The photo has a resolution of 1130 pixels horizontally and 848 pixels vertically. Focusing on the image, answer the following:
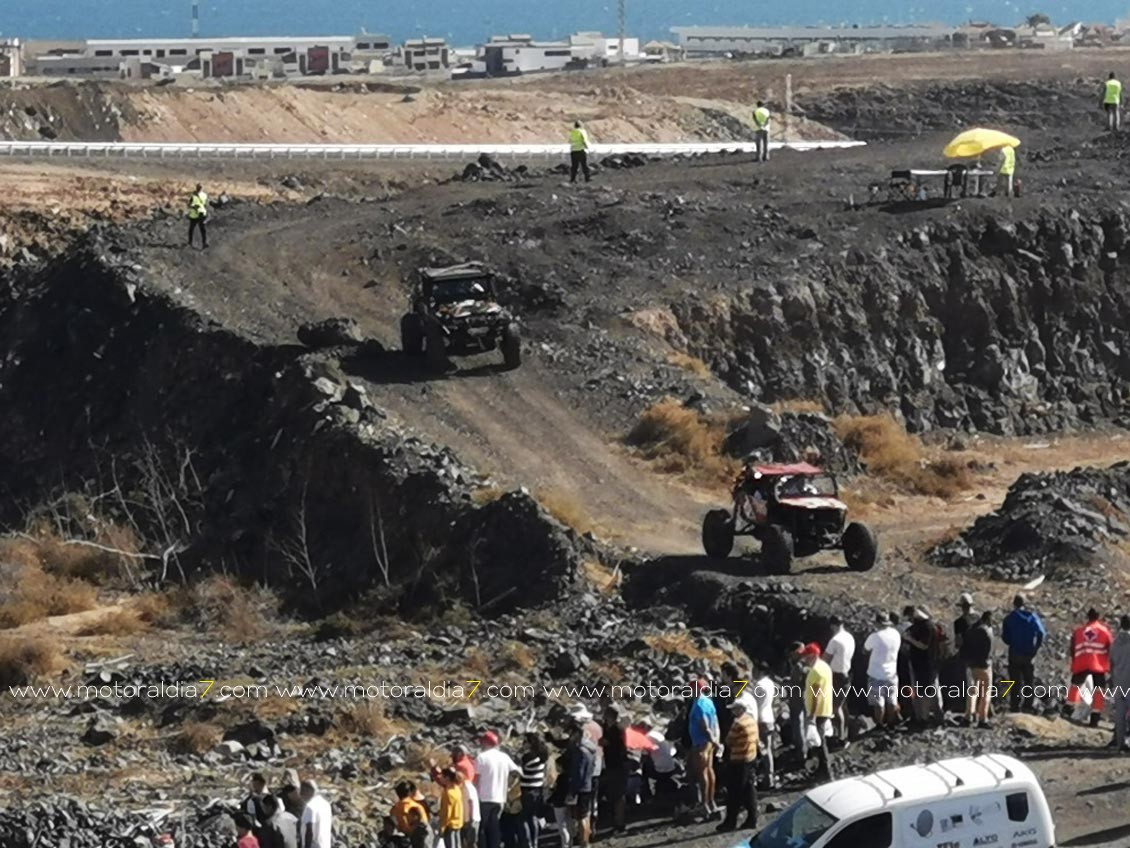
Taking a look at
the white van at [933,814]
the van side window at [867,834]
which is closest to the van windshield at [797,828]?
the white van at [933,814]

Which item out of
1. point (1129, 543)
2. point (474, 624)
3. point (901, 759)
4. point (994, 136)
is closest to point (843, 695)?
point (901, 759)

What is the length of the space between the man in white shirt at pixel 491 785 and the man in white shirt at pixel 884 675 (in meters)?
4.78

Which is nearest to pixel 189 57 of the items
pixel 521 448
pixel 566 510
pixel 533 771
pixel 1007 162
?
pixel 1007 162

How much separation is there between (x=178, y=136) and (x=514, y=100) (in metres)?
15.1

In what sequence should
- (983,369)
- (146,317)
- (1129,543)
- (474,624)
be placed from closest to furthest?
(474,624)
(1129,543)
(146,317)
(983,369)

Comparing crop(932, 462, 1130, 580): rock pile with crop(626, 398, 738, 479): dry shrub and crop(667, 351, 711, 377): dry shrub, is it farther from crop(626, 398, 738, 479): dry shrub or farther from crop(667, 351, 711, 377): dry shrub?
crop(667, 351, 711, 377): dry shrub

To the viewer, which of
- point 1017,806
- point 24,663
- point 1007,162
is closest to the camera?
point 1017,806

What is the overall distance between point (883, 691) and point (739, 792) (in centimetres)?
290

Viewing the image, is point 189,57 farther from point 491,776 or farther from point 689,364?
point 491,776

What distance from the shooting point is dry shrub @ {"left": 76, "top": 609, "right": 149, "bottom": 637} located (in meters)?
32.7

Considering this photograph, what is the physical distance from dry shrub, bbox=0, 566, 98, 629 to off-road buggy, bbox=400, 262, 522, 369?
7.66 metres

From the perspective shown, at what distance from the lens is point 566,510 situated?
3319cm

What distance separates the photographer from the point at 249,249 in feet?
156

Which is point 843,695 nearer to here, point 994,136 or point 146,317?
point 146,317
